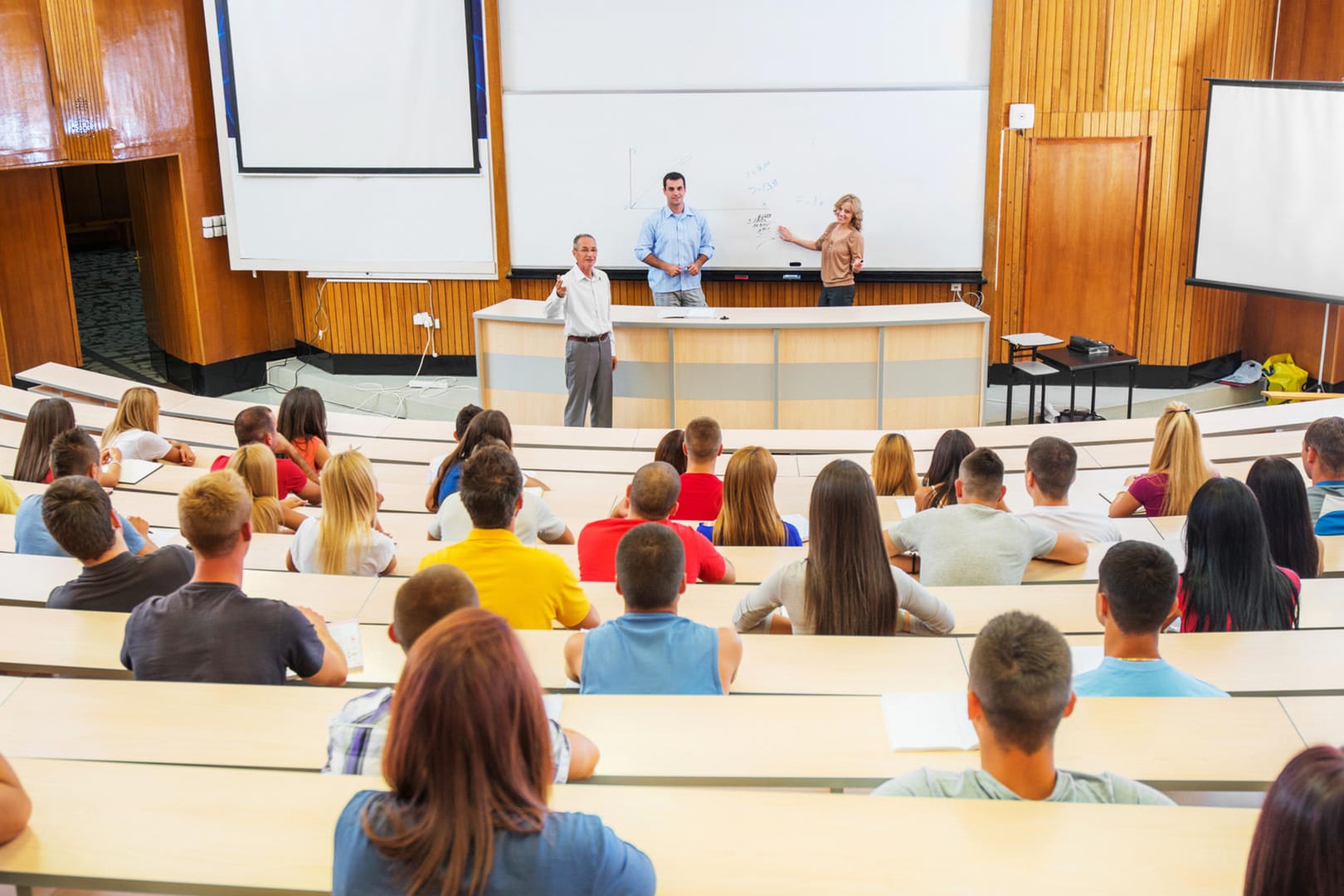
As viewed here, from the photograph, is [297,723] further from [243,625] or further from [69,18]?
[69,18]

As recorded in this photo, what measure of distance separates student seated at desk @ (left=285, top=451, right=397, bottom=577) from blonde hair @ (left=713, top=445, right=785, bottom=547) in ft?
3.75

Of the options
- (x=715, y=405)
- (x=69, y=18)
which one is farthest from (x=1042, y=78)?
(x=69, y=18)

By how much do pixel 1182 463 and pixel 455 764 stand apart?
12.1ft

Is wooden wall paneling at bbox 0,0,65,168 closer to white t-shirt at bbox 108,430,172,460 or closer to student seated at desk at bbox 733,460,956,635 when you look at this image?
white t-shirt at bbox 108,430,172,460

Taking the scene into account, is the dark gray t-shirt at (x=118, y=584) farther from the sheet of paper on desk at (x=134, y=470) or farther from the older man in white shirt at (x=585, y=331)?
the older man in white shirt at (x=585, y=331)

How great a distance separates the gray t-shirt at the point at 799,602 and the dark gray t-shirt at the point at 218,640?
3.82 ft

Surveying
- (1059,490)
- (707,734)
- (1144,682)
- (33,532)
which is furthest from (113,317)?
(1144,682)

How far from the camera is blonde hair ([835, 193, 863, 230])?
864 centimetres

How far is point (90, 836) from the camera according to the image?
1.99 meters

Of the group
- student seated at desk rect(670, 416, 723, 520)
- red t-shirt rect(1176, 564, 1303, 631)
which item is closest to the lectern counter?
student seated at desk rect(670, 416, 723, 520)

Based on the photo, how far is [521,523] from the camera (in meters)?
4.07

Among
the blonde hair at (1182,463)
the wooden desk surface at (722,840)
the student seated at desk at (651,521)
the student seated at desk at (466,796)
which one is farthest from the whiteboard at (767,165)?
the student seated at desk at (466,796)

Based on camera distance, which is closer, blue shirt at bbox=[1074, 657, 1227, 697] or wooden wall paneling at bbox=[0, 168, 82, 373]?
blue shirt at bbox=[1074, 657, 1227, 697]

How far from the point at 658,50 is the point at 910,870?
8.15 metres
